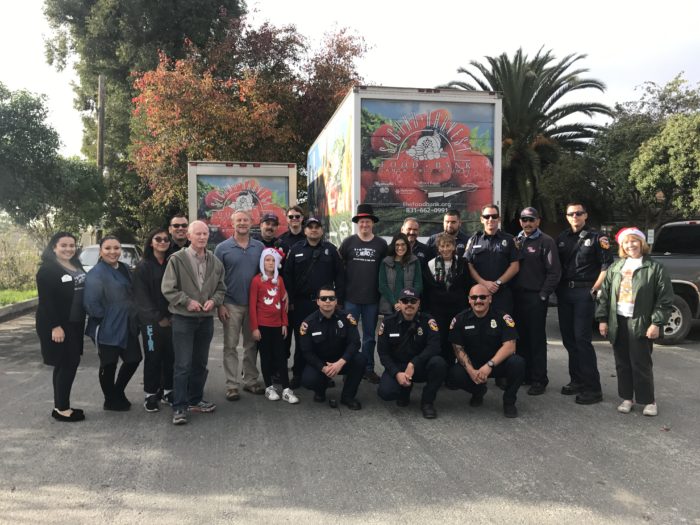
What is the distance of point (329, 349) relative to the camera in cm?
550

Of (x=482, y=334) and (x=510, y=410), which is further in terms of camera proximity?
(x=482, y=334)

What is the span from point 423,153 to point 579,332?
3363 mm

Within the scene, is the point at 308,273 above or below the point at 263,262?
below

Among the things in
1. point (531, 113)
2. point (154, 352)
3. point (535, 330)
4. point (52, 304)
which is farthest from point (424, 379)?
point (531, 113)

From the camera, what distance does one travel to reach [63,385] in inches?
195

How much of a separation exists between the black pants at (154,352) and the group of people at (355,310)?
11 mm

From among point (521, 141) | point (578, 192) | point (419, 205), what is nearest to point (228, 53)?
point (521, 141)

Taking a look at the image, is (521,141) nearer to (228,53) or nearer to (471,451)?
(228,53)

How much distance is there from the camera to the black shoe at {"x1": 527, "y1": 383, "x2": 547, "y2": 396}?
19.1 feet

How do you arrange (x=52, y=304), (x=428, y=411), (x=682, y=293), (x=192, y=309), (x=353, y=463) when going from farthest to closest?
(x=682, y=293)
(x=428, y=411)
(x=192, y=309)
(x=52, y=304)
(x=353, y=463)

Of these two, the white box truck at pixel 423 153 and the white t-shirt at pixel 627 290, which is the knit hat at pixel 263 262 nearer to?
the white box truck at pixel 423 153

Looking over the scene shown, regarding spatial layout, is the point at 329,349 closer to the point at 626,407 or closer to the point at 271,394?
the point at 271,394

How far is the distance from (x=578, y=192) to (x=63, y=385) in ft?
61.1

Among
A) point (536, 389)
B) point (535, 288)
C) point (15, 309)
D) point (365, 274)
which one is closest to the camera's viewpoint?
point (536, 389)
